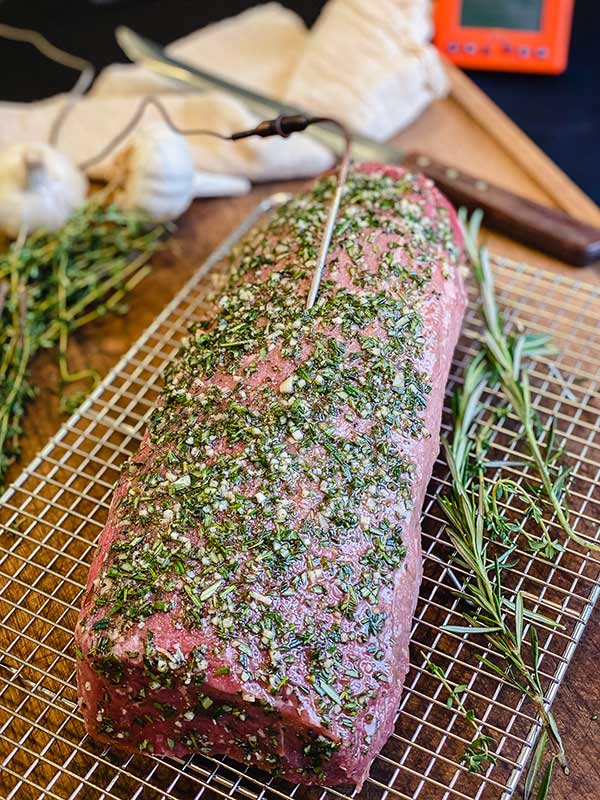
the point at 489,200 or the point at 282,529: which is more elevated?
the point at 489,200

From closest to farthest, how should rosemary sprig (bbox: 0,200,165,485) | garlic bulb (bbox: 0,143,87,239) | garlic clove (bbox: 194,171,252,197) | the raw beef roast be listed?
the raw beef roast, rosemary sprig (bbox: 0,200,165,485), garlic bulb (bbox: 0,143,87,239), garlic clove (bbox: 194,171,252,197)

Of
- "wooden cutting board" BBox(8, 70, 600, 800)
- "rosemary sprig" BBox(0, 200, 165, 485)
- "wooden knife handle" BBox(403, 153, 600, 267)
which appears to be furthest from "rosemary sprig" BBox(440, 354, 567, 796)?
"rosemary sprig" BBox(0, 200, 165, 485)

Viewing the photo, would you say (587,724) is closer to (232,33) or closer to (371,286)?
(371,286)

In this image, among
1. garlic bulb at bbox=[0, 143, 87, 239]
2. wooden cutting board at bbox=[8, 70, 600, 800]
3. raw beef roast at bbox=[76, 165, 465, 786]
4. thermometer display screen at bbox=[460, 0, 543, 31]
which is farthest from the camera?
thermometer display screen at bbox=[460, 0, 543, 31]

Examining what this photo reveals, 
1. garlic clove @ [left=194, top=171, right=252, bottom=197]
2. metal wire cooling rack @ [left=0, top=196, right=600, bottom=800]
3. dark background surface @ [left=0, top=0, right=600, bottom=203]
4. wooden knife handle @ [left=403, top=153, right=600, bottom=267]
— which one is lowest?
metal wire cooling rack @ [left=0, top=196, right=600, bottom=800]

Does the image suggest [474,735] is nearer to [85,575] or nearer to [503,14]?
[85,575]

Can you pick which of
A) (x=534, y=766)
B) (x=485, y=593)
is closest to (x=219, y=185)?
(x=485, y=593)

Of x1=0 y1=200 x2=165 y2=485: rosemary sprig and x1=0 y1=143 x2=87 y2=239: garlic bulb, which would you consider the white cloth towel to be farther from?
x1=0 y1=200 x2=165 y2=485: rosemary sprig
